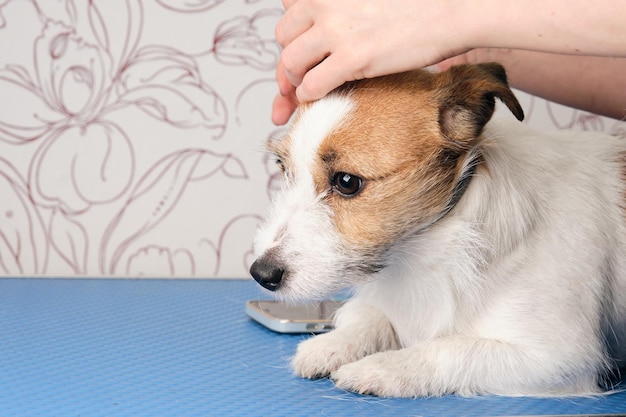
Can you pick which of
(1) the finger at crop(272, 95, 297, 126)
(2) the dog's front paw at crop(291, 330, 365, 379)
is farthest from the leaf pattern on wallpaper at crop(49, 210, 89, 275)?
(2) the dog's front paw at crop(291, 330, 365, 379)

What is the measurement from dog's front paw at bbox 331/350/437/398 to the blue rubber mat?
0.02 metres

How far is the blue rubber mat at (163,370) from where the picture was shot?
113 cm

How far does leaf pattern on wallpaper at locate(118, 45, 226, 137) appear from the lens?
2213 millimetres

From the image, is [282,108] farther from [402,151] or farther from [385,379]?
[385,379]

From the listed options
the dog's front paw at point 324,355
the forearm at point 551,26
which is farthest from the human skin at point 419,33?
the dog's front paw at point 324,355

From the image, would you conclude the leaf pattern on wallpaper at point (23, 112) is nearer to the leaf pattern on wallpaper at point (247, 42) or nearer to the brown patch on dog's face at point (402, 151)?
the leaf pattern on wallpaper at point (247, 42)

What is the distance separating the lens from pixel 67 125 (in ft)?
7.26

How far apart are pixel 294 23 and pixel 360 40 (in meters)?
0.16

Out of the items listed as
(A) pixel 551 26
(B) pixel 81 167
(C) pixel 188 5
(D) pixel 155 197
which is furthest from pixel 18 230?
(A) pixel 551 26

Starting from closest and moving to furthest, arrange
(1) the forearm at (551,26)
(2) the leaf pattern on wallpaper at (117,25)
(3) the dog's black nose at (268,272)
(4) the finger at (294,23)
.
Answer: (1) the forearm at (551,26) < (3) the dog's black nose at (268,272) < (4) the finger at (294,23) < (2) the leaf pattern on wallpaper at (117,25)

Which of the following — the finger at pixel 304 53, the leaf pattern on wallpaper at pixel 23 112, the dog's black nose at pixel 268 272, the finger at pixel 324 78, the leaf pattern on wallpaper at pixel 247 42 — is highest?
the leaf pattern on wallpaper at pixel 247 42

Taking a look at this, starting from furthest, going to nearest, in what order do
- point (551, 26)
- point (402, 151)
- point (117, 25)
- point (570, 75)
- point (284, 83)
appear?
point (117, 25) < point (570, 75) < point (284, 83) < point (402, 151) < point (551, 26)

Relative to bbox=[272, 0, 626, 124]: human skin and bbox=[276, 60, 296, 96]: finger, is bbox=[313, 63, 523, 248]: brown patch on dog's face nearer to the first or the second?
bbox=[272, 0, 626, 124]: human skin

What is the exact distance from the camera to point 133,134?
2.23 m
